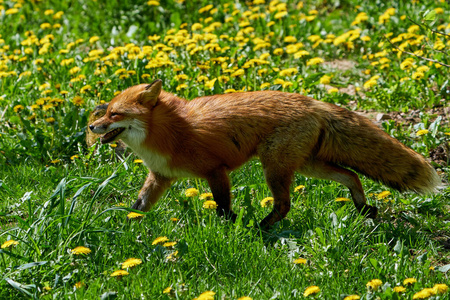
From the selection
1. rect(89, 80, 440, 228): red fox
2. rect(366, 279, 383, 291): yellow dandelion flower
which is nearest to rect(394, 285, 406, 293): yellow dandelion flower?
rect(366, 279, 383, 291): yellow dandelion flower

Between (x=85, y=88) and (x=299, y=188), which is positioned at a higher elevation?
(x=85, y=88)

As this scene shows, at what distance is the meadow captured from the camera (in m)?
4.27

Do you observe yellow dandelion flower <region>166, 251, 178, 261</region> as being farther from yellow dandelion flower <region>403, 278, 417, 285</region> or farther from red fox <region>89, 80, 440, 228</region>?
yellow dandelion flower <region>403, 278, 417, 285</region>

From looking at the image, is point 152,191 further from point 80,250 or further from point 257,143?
point 80,250

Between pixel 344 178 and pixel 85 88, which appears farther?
pixel 85 88

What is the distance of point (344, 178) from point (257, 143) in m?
0.90

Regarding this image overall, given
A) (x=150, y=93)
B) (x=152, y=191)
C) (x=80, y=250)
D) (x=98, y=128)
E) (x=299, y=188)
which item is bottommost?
(x=299, y=188)

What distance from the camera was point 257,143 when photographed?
5434 mm

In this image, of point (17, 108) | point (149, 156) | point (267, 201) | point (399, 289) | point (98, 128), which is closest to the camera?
point (399, 289)

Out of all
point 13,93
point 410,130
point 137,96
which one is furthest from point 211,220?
point 13,93

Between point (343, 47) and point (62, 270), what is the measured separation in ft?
21.4

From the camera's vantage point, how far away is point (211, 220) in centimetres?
513

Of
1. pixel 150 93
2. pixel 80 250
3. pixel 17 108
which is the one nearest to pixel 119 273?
pixel 80 250

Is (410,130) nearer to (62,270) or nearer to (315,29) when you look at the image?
(315,29)
